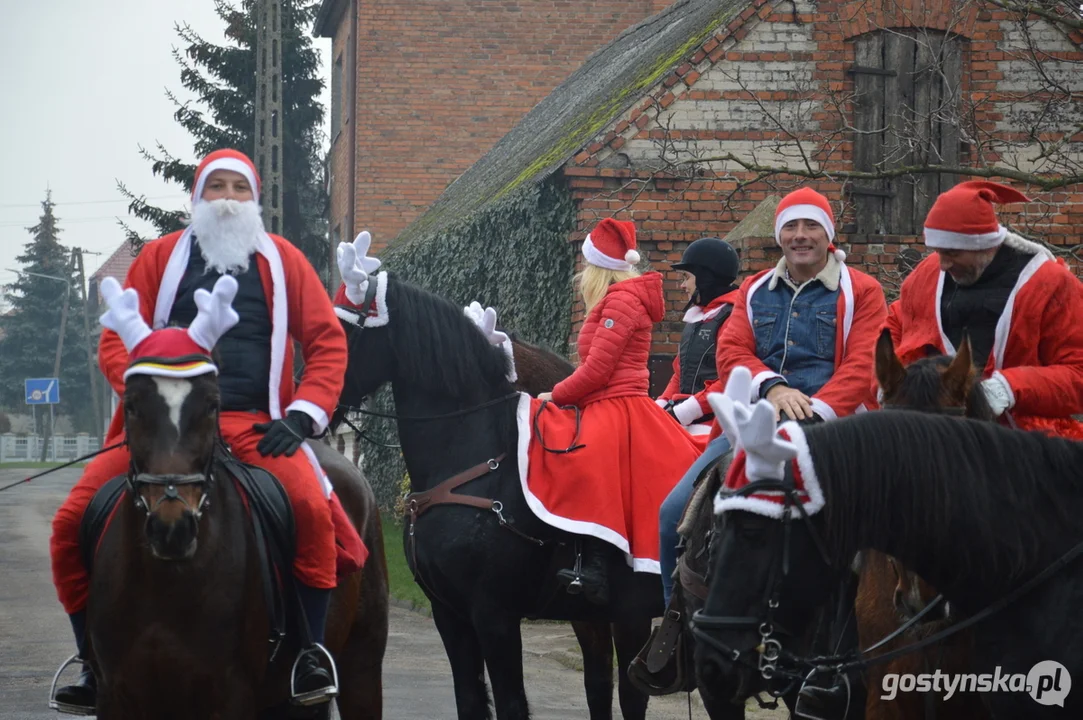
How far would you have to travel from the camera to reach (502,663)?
6816 millimetres

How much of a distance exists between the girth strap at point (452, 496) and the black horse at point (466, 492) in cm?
1

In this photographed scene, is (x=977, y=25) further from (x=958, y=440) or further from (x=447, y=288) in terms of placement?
(x=958, y=440)

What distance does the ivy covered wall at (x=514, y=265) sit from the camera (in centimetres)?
1513

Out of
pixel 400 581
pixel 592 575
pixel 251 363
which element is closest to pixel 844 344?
pixel 592 575

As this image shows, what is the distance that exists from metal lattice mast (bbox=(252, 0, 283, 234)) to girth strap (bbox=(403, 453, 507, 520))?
20293 mm

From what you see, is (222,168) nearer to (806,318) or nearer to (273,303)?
(273,303)

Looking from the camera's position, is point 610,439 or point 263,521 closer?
point 263,521

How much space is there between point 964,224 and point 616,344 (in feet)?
8.08

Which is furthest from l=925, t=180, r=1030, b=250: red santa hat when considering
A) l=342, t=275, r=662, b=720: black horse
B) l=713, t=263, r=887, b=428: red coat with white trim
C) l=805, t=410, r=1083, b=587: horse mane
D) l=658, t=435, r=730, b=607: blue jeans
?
l=342, t=275, r=662, b=720: black horse

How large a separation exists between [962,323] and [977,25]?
10.8 m

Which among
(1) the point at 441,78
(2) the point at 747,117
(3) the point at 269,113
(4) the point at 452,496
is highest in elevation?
(1) the point at 441,78

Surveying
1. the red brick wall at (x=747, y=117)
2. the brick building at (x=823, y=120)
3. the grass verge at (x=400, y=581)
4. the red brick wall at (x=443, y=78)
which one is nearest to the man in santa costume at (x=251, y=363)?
the grass verge at (x=400, y=581)

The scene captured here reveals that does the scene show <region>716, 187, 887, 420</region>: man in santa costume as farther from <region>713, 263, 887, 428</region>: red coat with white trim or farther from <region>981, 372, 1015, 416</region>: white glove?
<region>981, 372, 1015, 416</region>: white glove

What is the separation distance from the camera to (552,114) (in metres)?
23.7
